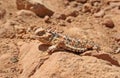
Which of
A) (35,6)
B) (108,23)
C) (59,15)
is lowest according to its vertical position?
(108,23)

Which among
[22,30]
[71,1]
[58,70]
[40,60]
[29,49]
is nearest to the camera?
[58,70]

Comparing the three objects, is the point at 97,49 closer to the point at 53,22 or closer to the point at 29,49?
the point at 29,49

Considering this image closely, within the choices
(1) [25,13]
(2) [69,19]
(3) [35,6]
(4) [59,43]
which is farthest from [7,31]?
(2) [69,19]

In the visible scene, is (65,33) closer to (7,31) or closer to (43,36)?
(7,31)

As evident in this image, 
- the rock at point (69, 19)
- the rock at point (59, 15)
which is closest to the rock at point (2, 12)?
the rock at point (59, 15)

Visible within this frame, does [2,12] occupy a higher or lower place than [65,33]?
higher

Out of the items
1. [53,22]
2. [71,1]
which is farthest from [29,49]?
[71,1]
